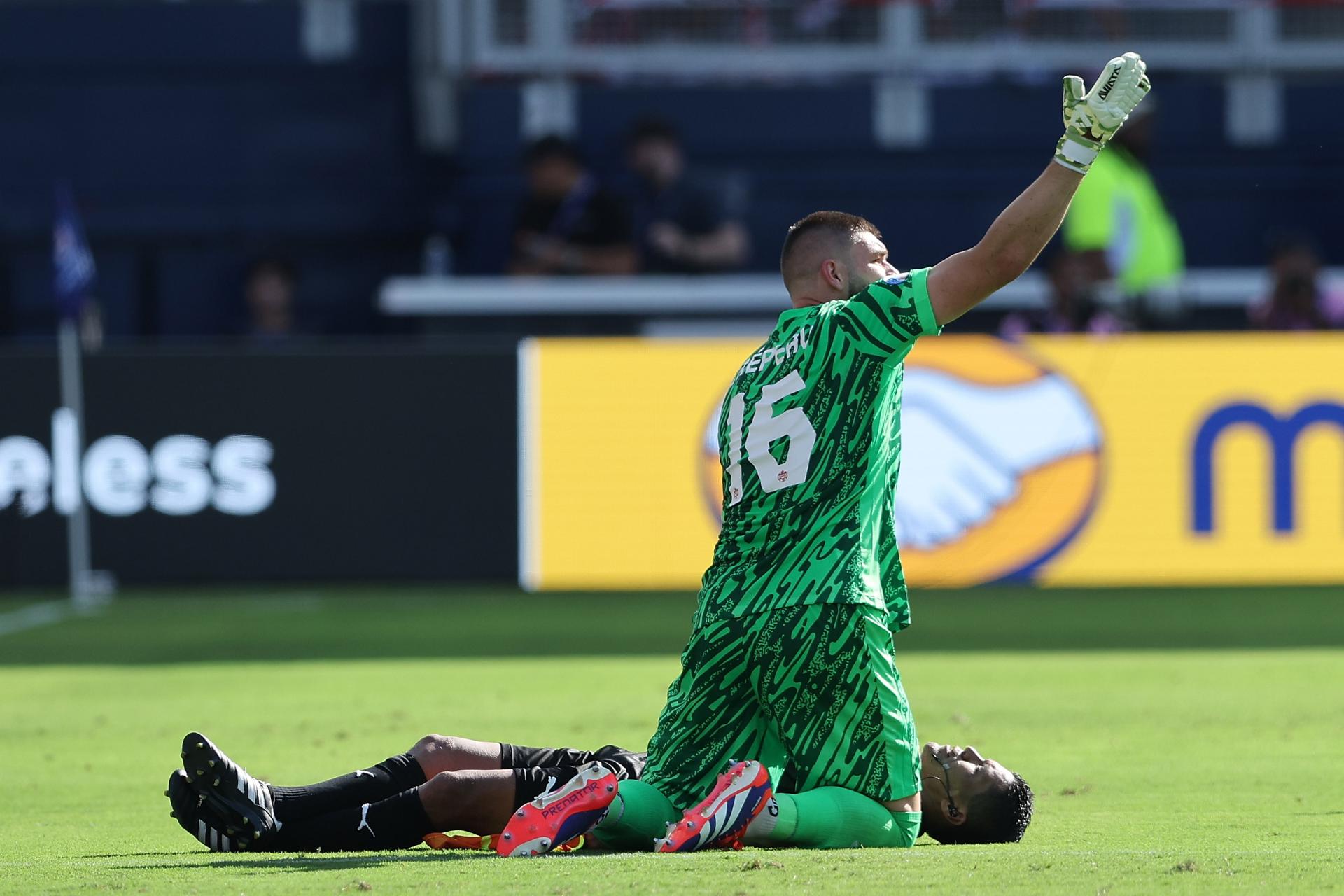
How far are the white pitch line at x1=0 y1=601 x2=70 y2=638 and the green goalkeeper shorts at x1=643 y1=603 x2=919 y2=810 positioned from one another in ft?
25.0

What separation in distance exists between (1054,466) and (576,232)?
5140 mm

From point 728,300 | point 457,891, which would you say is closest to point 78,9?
point 728,300

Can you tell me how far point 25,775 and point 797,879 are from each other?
355cm

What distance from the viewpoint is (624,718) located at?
8.70 meters

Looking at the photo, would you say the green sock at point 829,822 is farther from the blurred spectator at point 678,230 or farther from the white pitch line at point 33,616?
the blurred spectator at point 678,230

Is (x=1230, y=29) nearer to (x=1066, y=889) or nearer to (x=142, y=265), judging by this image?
(x=142, y=265)

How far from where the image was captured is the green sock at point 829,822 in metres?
5.42

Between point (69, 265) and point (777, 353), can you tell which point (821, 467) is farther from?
point (69, 265)

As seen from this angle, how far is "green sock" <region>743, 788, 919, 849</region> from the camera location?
5418 millimetres

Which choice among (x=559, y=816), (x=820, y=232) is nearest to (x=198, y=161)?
(x=820, y=232)

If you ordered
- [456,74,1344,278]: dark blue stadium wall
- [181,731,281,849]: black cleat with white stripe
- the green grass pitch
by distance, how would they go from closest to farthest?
the green grass pitch, [181,731,281,849]: black cleat with white stripe, [456,74,1344,278]: dark blue stadium wall

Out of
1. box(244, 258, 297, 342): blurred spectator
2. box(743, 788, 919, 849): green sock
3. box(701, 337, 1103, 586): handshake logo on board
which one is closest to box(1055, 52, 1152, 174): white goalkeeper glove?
box(743, 788, 919, 849): green sock

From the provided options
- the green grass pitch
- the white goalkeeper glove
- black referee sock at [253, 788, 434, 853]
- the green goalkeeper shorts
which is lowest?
the green grass pitch

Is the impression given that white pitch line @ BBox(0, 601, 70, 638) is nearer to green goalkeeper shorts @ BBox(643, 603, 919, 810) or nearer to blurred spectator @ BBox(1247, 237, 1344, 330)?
green goalkeeper shorts @ BBox(643, 603, 919, 810)
